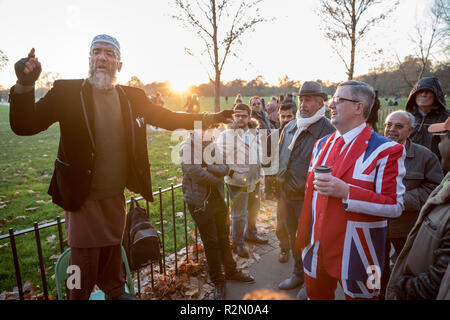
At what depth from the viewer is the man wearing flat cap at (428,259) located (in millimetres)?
1451

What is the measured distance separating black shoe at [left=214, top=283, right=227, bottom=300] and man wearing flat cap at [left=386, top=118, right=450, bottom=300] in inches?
85.1

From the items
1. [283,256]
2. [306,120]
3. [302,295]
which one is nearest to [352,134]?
[306,120]

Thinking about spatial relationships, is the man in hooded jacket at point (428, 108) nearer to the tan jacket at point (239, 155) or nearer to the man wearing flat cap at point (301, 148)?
the man wearing flat cap at point (301, 148)

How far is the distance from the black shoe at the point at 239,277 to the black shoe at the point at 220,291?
0.33 meters

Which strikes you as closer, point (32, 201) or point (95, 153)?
point (95, 153)

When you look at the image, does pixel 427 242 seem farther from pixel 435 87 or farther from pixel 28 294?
pixel 28 294

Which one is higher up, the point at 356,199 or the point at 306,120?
the point at 306,120

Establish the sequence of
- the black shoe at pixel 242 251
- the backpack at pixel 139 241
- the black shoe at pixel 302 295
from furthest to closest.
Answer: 1. the black shoe at pixel 242 251
2. the black shoe at pixel 302 295
3. the backpack at pixel 139 241

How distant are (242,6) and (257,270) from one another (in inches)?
336

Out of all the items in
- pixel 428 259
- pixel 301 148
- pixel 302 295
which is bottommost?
pixel 302 295

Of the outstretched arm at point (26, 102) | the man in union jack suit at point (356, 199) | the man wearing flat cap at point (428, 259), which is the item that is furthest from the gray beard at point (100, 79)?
the man wearing flat cap at point (428, 259)

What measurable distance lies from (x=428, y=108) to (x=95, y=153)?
5043mm

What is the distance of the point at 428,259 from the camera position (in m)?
1.63

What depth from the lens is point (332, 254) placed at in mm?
2238
